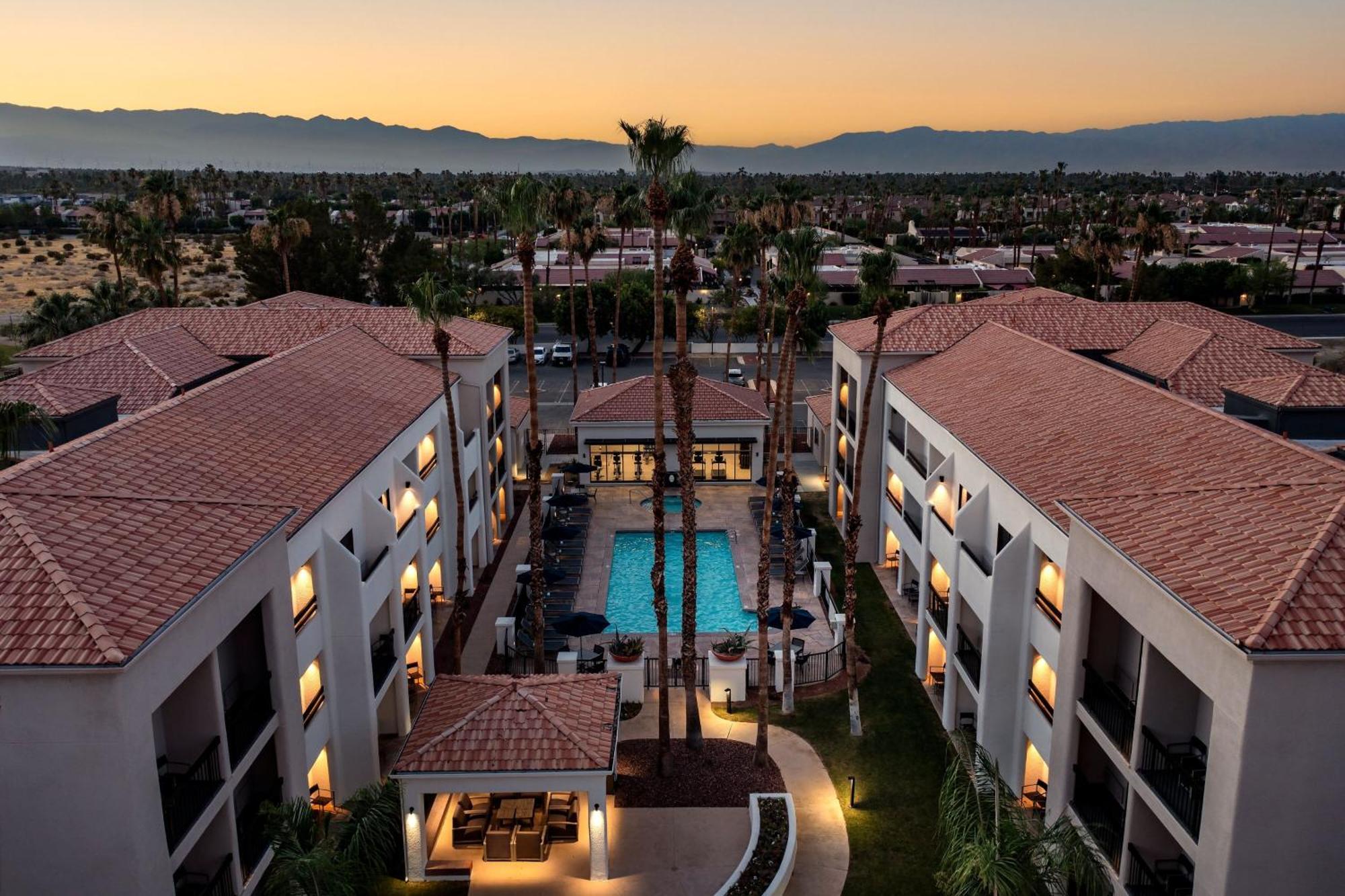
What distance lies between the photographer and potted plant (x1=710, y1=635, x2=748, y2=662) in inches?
1236

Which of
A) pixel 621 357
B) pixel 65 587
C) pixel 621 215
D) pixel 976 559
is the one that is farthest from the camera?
pixel 621 357

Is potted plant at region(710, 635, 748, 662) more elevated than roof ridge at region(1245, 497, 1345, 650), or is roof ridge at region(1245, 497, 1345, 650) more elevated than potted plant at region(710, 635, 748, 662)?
roof ridge at region(1245, 497, 1345, 650)

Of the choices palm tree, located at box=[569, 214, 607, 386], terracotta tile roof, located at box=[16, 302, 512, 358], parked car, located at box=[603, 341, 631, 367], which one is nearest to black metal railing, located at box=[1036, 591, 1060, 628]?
terracotta tile roof, located at box=[16, 302, 512, 358]

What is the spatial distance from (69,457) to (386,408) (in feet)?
39.4

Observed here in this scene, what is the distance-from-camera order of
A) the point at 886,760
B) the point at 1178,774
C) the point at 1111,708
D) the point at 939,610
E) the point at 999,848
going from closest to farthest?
the point at 999,848, the point at 1178,774, the point at 1111,708, the point at 886,760, the point at 939,610

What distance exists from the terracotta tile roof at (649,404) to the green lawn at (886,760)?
18144mm

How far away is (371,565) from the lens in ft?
89.1

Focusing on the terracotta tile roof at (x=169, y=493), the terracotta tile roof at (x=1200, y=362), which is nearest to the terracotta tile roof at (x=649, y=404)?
the terracotta tile roof at (x=1200, y=362)

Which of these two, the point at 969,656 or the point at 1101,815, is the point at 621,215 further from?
the point at 1101,815

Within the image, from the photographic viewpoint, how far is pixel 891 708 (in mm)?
30609

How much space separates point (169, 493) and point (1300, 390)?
32906mm

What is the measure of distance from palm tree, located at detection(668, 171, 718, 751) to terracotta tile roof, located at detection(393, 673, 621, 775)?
329 cm

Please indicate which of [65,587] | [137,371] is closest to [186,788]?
[65,587]

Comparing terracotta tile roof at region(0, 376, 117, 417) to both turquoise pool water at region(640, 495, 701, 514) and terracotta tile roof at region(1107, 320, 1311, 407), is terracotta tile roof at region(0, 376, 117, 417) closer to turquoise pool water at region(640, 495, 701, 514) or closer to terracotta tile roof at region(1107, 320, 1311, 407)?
turquoise pool water at region(640, 495, 701, 514)
